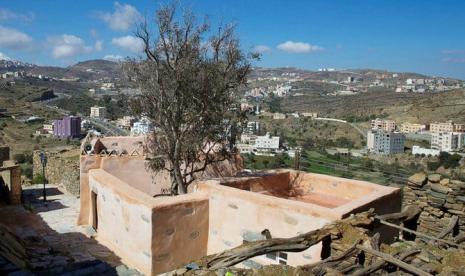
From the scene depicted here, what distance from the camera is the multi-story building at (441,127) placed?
7231cm

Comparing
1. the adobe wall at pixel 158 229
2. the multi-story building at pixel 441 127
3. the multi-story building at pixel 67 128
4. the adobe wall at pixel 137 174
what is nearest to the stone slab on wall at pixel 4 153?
the adobe wall at pixel 137 174

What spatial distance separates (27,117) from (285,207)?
76426 millimetres

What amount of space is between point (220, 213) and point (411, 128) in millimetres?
83021

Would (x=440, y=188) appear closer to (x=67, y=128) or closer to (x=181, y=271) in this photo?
(x=181, y=271)

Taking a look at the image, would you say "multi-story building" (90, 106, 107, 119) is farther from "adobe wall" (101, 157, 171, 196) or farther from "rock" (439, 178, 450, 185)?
"rock" (439, 178, 450, 185)

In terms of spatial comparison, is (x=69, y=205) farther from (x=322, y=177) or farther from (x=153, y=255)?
(x=322, y=177)

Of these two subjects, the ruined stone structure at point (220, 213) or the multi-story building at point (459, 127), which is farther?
the multi-story building at point (459, 127)

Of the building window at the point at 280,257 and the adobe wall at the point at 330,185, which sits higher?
the adobe wall at the point at 330,185

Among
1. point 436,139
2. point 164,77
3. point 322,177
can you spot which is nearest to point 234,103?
point 164,77

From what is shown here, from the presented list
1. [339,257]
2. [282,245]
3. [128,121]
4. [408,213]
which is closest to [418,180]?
[408,213]

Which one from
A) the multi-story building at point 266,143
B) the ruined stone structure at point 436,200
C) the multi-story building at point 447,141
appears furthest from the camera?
the multi-story building at point 447,141

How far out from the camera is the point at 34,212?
13.2 metres

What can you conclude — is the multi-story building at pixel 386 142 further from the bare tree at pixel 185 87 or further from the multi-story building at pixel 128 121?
the bare tree at pixel 185 87

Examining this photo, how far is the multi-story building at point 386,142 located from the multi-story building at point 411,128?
10.5 meters
